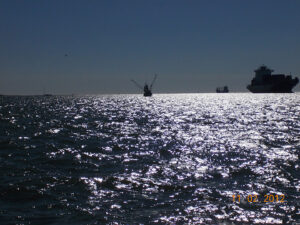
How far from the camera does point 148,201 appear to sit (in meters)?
10.5

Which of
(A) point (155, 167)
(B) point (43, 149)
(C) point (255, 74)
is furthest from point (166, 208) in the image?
(C) point (255, 74)

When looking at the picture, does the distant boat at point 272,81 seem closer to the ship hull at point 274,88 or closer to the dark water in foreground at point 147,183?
the ship hull at point 274,88

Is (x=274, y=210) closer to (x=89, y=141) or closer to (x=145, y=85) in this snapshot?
(x=89, y=141)

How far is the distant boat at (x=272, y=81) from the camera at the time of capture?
163375 mm

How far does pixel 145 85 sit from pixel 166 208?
180551 mm

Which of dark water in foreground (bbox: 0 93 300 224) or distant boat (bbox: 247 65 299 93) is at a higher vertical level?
distant boat (bbox: 247 65 299 93)

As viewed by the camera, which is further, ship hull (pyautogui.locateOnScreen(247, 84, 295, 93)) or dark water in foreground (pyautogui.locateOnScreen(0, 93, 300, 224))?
ship hull (pyautogui.locateOnScreen(247, 84, 295, 93))

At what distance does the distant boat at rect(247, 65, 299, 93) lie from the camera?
163375mm
